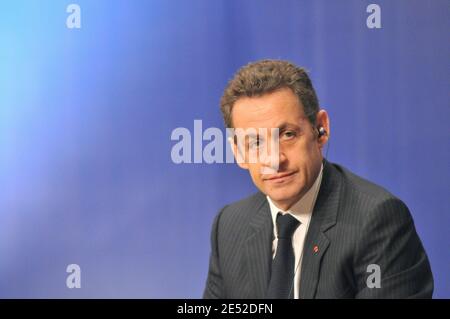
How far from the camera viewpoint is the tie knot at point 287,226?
228cm

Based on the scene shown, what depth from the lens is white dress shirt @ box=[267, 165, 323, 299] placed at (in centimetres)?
226

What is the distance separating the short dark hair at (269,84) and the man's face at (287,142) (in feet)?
0.08

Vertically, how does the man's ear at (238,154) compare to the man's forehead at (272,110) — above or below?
below

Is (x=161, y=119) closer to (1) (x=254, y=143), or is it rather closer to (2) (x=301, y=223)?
(1) (x=254, y=143)

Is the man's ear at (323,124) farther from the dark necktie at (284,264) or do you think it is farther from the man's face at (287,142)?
the dark necktie at (284,264)

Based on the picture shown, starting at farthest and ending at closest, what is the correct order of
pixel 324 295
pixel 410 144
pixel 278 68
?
pixel 410 144
pixel 278 68
pixel 324 295

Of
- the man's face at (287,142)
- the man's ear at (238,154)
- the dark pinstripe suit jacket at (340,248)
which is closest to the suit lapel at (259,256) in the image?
the dark pinstripe suit jacket at (340,248)

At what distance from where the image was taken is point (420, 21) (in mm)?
2531

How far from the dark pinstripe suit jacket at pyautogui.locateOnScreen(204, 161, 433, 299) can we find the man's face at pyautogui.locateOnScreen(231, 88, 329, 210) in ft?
0.26

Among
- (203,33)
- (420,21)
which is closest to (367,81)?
(420,21)

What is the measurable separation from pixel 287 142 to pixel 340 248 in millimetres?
433
